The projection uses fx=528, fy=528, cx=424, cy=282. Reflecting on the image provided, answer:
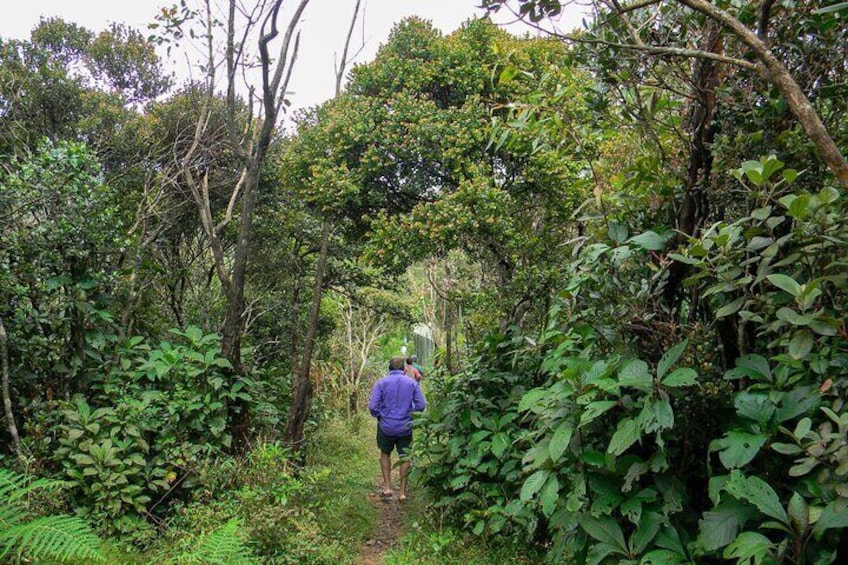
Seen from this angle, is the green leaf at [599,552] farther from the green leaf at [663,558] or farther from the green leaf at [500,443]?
the green leaf at [500,443]

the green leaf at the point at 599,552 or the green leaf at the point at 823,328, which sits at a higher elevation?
the green leaf at the point at 823,328

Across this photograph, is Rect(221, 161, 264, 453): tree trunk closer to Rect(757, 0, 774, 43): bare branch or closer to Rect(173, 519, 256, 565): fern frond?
Rect(173, 519, 256, 565): fern frond

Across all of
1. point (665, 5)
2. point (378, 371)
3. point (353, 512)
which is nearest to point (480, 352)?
point (353, 512)

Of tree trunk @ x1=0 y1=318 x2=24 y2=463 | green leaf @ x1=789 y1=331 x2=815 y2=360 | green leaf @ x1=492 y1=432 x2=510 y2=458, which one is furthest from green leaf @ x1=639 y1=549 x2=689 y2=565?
tree trunk @ x1=0 y1=318 x2=24 y2=463

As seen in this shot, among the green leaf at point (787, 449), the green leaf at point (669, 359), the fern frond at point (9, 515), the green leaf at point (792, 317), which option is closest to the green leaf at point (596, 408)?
the green leaf at point (669, 359)

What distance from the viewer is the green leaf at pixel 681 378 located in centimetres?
222

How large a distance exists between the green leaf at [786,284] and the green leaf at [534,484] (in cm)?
144

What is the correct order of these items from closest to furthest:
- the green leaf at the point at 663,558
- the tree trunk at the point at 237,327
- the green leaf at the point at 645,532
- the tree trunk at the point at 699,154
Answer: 1. the green leaf at the point at 663,558
2. the green leaf at the point at 645,532
3. the tree trunk at the point at 699,154
4. the tree trunk at the point at 237,327

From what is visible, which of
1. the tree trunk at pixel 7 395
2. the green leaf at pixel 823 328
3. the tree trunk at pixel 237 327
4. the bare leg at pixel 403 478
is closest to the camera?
the green leaf at pixel 823 328

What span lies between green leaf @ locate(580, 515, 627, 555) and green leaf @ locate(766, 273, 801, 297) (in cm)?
134

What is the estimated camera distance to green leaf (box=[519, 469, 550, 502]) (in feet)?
8.85

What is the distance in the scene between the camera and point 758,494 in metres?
1.97

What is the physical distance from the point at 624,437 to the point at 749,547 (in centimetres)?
57

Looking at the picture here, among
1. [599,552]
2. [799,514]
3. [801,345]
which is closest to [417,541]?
[599,552]
